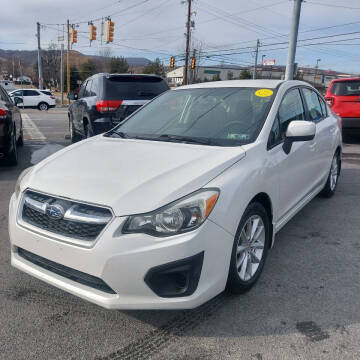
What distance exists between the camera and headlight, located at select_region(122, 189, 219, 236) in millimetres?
2160

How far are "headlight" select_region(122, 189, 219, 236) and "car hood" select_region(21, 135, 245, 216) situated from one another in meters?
0.04

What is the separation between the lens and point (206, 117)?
138 inches

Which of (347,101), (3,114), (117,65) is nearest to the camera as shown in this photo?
(3,114)

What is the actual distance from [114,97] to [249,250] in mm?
4944

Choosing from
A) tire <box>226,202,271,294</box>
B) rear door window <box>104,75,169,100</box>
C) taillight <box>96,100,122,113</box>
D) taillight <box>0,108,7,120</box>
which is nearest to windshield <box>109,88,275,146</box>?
tire <box>226,202,271,294</box>

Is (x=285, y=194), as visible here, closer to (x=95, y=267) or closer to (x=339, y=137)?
(x=95, y=267)

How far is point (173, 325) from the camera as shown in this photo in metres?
2.49

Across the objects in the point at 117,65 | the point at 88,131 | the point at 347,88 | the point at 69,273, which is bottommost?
the point at 69,273

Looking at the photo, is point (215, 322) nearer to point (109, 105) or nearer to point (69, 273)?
point (69, 273)

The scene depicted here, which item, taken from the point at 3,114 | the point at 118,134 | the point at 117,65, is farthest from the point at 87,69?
the point at 118,134

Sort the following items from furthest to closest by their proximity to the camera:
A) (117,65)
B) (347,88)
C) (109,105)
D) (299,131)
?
(117,65)
(347,88)
(109,105)
(299,131)

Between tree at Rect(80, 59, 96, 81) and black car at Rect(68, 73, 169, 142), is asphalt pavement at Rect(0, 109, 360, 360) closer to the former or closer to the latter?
black car at Rect(68, 73, 169, 142)

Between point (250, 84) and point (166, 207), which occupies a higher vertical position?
point (250, 84)

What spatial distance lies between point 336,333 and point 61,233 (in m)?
1.89
